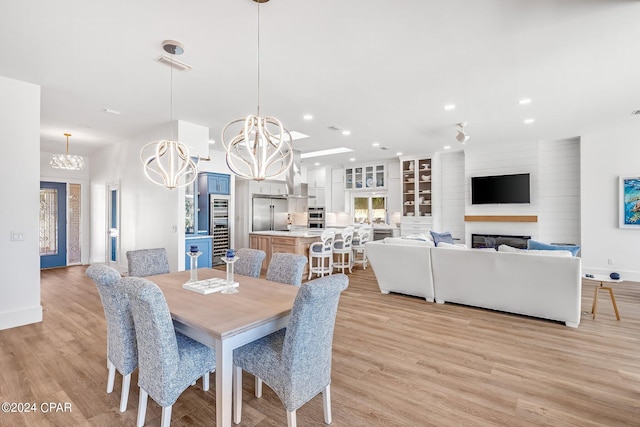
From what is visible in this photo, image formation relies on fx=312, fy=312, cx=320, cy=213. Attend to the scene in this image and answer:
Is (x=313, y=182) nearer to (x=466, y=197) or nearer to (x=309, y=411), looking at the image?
(x=466, y=197)

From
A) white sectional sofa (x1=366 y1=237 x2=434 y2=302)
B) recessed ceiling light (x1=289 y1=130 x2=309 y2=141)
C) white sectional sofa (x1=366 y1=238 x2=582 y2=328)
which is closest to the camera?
white sectional sofa (x1=366 y1=238 x2=582 y2=328)

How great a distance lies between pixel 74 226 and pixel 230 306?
26.7ft

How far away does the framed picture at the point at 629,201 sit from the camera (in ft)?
18.9

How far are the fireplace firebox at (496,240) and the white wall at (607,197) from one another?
3.44ft

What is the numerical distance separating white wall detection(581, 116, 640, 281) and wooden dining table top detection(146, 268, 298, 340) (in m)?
6.67

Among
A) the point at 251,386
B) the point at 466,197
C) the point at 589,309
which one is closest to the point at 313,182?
the point at 466,197

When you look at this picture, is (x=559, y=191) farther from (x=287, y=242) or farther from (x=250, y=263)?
(x=250, y=263)

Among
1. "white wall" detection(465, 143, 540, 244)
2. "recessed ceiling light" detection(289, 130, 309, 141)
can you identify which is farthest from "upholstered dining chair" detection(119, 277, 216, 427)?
"white wall" detection(465, 143, 540, 244)

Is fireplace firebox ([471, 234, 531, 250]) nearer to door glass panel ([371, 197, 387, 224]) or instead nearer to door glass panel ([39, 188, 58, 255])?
door glass panel ([371, 197, 387, 224])

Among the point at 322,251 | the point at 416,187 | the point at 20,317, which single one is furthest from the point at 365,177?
the point at 20,317

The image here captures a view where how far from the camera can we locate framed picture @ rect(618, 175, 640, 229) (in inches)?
227

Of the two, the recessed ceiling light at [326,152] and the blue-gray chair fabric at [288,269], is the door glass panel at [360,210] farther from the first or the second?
the blue-gray chair fabric at [288,269]

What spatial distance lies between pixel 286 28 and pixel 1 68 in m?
3.23

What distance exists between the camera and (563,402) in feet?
7.23
